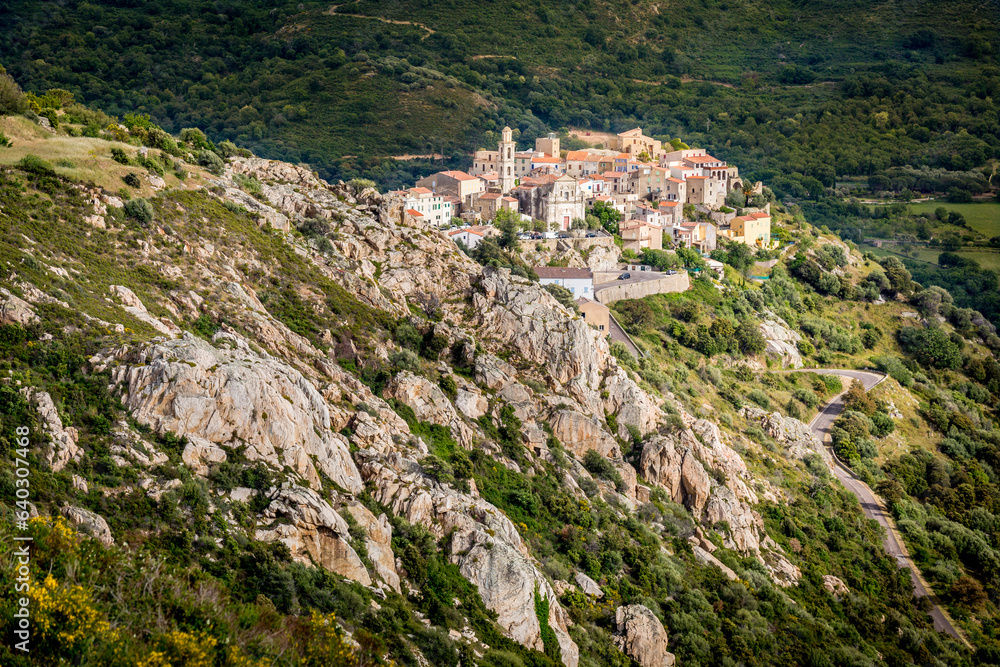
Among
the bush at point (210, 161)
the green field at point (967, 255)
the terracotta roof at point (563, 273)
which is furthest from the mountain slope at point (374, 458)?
the green field at point (967, 255)

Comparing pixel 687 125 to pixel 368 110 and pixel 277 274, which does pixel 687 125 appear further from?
pixel 277 274

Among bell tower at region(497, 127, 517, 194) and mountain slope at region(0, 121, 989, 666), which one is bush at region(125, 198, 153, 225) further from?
bell tower at region(497, 127, 517, 194)

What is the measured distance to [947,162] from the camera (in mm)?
121312

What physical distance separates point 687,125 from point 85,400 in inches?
4549

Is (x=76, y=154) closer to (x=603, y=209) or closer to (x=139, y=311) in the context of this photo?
(x=139, y=311)

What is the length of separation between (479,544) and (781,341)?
43.1 meters

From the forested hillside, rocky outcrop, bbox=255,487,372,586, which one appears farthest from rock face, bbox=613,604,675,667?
the forested hillside

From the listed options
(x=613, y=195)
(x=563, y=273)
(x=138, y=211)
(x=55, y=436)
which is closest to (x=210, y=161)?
(x=138, y=211)

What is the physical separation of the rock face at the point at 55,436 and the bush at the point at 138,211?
11.0 m

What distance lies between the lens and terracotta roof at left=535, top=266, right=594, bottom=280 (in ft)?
174

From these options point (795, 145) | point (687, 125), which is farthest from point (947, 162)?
point (687, 125)

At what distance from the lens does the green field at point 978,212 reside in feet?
348

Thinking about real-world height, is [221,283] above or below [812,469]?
above

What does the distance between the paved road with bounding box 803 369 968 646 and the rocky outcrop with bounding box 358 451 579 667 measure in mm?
23420
